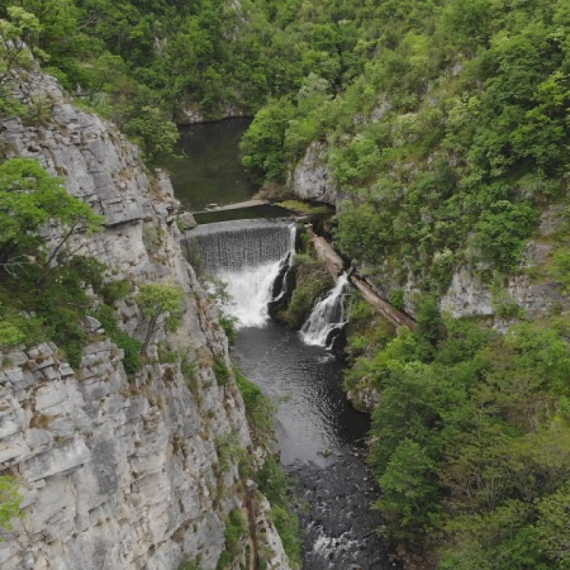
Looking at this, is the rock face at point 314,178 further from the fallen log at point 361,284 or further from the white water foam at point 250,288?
the white water foam at point 250,288

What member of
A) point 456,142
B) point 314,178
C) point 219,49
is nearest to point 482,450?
point 456,142

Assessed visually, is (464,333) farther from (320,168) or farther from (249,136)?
(249,136)

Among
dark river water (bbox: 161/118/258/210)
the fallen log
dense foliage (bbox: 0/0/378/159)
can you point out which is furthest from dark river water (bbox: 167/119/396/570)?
dense foliage (bbox: 0/0/378/159)

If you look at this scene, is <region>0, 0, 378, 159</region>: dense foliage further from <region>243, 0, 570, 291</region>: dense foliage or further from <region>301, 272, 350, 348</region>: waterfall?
<region>301, 272, 350, 348</region>: waterfall

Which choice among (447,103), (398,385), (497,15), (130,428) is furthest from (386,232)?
(130,428)

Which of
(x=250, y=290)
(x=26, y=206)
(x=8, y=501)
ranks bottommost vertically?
(x=250, y=290)

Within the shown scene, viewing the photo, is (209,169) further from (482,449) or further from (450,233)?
(482,449)
